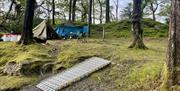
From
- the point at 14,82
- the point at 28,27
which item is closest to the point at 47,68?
the point at 14,82

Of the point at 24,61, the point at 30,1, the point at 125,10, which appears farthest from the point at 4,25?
the point at 125,10

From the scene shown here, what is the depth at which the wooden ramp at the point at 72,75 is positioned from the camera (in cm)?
1195

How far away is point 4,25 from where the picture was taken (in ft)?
108

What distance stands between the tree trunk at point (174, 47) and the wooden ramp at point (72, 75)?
12.6ft

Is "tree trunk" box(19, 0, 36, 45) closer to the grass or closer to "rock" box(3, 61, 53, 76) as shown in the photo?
"rock" box(3, 61, 53, 76)

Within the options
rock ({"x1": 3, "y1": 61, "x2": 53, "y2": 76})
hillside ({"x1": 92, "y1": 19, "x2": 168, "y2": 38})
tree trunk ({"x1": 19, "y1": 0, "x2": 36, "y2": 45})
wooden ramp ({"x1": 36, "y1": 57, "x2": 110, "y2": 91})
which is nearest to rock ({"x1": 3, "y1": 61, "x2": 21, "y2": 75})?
rock ({"x1": 3, "y1": 61, "x2": 53, "y2": 76})

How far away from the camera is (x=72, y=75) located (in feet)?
40.9

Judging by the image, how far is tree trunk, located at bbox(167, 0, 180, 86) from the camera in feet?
29.2

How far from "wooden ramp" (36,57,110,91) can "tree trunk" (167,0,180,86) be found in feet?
12.6

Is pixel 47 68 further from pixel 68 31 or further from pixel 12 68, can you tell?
pixel 68 31

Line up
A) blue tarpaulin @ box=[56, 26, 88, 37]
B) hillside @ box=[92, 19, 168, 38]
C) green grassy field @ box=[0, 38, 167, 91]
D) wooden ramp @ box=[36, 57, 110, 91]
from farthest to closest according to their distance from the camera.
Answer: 1. hillside @ box=[92, 19, 168, 38]
2. blue tarpaulin @ box=[56, 26, 88, 37]
3. wooden ramp @ box=[36, 57, 110, 91]
4. green grassy field @ box=[0, 38, 167, 91]

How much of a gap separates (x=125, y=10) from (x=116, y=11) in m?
4.87

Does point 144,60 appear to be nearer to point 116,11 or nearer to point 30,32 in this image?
point 30,32

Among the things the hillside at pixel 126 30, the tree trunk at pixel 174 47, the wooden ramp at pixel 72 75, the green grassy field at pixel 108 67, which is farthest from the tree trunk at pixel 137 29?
the hillside at pixel 126 30
